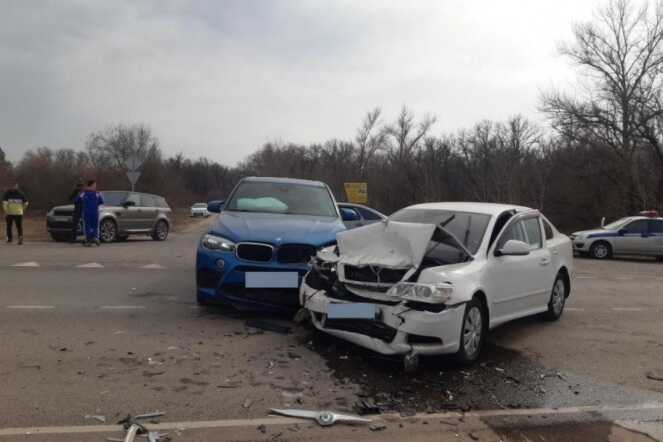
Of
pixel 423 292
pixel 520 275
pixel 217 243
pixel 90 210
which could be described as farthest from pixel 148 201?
pixel 423 292

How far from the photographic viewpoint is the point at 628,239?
62.0 ft

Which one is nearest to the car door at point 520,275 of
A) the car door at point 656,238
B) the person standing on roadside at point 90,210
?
the person standing on roadside at point 90,210

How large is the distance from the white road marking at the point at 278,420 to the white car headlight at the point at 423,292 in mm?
1015

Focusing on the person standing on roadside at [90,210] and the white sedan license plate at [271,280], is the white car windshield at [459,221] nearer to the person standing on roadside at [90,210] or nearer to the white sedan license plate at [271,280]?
the white sedan license plate at [271,280]

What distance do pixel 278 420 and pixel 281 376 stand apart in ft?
3.00

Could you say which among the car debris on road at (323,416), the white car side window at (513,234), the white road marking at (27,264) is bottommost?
the car debris on road at (323,416)

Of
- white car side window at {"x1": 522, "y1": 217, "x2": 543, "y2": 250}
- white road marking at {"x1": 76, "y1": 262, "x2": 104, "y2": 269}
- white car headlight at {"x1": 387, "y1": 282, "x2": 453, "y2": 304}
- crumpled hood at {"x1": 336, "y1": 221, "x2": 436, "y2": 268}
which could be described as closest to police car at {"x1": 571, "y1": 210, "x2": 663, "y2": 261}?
white car side window at {"x1": 522, "y1": 217, "x2": 543, "y2": 250}

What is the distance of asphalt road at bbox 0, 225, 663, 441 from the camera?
384 cm

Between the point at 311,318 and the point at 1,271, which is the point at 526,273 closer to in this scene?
the point at 311,318

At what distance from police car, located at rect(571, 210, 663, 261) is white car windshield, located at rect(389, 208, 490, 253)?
47.4ft

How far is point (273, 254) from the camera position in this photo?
6.56 metres

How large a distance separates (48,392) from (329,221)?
168 inches

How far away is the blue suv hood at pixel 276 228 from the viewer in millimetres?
6656

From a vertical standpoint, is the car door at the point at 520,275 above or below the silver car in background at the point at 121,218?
below
